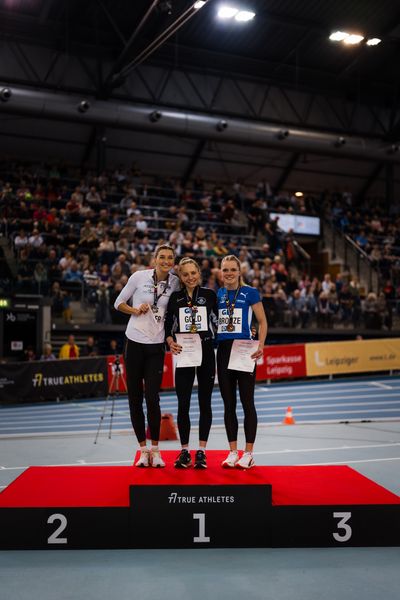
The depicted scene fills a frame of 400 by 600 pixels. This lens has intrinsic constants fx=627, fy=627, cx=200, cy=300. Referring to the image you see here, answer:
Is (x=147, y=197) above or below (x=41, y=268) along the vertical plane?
above

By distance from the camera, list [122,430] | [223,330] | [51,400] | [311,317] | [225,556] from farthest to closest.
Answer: [311,317]
[51,400]
[122,430]
[223,330]
[225,556]

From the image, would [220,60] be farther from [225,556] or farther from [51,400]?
[225,556]

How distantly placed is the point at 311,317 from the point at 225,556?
54.8 ft

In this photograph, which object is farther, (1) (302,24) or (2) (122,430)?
(1) (302,24)

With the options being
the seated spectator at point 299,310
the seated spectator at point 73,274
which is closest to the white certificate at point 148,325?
the seated spectator at point 73,274

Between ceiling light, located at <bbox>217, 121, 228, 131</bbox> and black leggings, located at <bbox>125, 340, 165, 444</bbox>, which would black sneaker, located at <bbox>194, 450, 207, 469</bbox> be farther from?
ceiling light, located at <bbox>217, 121, 228, 131</bbox>

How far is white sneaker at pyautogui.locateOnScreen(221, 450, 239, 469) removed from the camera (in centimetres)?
503

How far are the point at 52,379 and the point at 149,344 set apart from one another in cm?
1181

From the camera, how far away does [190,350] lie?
5.01m

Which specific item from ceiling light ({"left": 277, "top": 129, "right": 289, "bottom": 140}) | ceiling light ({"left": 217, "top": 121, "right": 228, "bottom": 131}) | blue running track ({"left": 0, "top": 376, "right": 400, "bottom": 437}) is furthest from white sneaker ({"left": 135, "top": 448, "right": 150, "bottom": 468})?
ceiling light ({"left": 277, "top": 129, "right": 289, "bottom": 140})

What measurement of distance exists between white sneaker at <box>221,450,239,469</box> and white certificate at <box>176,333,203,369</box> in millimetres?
799

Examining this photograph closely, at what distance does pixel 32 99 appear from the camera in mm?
21188

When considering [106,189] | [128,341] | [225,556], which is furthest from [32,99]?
[225,556]

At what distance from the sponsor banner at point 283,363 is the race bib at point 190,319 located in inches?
520
